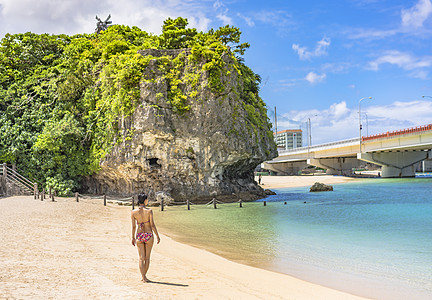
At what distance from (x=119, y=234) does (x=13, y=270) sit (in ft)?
23.5

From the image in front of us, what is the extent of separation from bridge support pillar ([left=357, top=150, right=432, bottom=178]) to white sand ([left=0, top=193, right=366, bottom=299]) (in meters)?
61.8

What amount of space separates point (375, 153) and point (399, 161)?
7647 millimetres

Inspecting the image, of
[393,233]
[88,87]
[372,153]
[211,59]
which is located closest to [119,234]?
[393,233]

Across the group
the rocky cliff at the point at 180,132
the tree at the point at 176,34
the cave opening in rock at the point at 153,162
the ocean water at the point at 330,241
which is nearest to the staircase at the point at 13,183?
the rocky cliff at the point at 180,132

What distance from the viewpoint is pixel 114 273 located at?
8828 mm

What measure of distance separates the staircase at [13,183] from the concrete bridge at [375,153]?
52.6m

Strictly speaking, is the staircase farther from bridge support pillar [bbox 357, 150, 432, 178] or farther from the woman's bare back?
bridge support pillar [bbox 357, 150, 432, 178]

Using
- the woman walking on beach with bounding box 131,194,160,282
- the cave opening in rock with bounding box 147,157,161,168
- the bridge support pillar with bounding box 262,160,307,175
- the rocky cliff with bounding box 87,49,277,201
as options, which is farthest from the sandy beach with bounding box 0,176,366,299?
the bridge support pillar with bounding box 262,160,307,175

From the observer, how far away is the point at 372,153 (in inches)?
2547

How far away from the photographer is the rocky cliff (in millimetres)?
30953

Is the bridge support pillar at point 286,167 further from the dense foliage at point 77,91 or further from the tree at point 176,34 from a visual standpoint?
the tree at point 176,34

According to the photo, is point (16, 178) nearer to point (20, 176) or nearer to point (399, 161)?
point (20, 176)

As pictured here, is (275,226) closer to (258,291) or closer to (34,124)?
(258,291)

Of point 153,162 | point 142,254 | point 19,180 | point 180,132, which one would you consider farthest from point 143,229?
point 19,180
